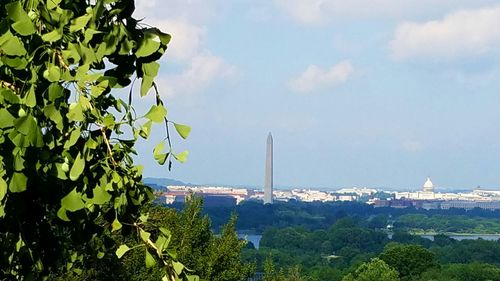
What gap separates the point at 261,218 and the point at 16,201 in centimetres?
13692

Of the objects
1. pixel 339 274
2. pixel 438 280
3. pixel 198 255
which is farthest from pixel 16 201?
pixel 339 274

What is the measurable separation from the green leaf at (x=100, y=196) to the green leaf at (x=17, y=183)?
0.56 ft

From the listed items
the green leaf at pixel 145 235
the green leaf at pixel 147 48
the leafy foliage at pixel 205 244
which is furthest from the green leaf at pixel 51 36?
the leafy foliage at pixel 205 244

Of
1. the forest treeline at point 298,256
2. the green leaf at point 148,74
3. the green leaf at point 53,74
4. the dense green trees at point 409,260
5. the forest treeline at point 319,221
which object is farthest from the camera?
the forest treeline at point 319,221

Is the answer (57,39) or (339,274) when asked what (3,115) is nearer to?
(57,39)

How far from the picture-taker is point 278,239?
9694 cm

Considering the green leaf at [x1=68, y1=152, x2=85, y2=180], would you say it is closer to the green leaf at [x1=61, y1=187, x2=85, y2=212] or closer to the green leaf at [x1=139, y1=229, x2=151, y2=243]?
the green leaf at [x1=61, y1=187, x2=85, y2=212]

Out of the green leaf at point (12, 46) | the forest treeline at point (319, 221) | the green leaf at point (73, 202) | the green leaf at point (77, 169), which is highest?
the green leaf at point (12, 46)

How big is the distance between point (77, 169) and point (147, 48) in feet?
1.36

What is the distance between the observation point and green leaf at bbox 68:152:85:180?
1.75 m

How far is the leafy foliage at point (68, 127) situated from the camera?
1.72m

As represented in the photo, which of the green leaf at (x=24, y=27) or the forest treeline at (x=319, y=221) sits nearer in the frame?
the green leaf at (x=24, y=27)

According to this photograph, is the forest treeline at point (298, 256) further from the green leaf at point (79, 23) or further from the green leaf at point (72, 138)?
the green leaf at point (79, 23)

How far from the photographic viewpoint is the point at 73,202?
182cm
